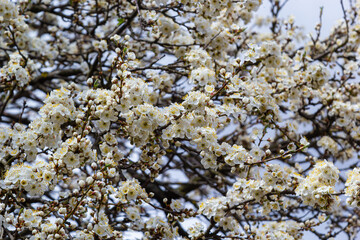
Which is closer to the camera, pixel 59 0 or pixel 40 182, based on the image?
pixel 40 182

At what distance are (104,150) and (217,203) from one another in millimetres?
1002

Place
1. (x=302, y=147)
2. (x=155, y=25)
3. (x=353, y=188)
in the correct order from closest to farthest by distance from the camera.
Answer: (x=353, y=188)
(x=302, y=147)
(x=155, y=25)

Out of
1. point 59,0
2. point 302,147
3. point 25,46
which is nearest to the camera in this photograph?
point 302,147

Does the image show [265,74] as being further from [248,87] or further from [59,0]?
[59,0]

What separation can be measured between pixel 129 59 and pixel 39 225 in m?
1.53

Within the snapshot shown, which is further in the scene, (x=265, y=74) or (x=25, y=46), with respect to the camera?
(x=25, y=46)

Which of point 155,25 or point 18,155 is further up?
point 155,25

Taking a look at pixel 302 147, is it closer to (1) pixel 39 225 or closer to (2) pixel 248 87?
(2) pixel 248 87

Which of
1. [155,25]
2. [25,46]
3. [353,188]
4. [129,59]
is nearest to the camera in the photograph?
[353,188]

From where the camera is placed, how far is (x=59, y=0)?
6.92 metres

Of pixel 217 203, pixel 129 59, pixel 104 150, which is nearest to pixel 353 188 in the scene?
pixel 217 203

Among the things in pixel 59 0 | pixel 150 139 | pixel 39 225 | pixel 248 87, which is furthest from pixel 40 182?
pixel 59 0

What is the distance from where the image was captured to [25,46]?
5516 mm

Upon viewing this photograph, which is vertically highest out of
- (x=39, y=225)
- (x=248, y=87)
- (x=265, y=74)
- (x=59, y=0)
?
(x=59, y=0)
